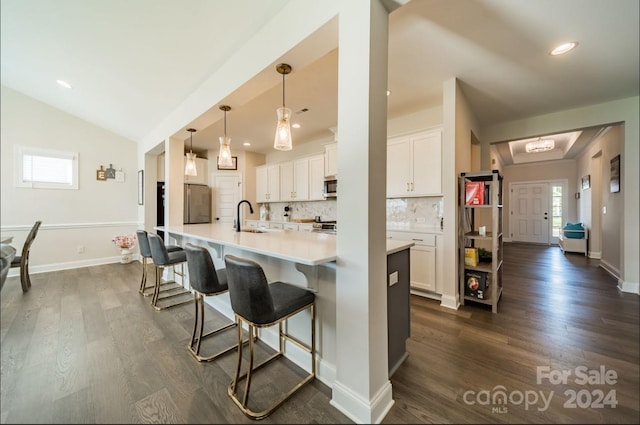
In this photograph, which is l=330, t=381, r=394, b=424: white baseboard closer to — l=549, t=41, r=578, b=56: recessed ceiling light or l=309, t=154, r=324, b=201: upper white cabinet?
l=549, t=41, r=578, b=56: recessed ceiling light

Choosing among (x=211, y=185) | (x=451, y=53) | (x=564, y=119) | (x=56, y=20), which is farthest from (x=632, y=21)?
(x=211, y=185)

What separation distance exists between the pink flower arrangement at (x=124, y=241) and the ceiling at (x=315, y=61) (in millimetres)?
2457

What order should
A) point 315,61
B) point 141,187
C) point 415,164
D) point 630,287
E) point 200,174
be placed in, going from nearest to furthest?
point 315,61 → point 630,287 → point 415,164 → point 141,187 → point 200,174

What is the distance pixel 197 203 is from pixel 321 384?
191 inches

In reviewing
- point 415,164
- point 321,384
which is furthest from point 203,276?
point 415,164

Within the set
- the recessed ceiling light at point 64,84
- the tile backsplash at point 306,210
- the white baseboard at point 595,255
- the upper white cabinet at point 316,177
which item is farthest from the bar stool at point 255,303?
the white baseboard at point 595,255

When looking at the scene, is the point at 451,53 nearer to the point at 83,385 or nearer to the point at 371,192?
the point at 371,192

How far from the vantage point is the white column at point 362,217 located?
130 cm

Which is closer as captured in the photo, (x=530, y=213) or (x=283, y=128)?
(x=283, y=128)

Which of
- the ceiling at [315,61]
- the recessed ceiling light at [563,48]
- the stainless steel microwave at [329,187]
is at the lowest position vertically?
the stainless steel microwave at [329,187]

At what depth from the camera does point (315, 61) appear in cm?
Answer: 231

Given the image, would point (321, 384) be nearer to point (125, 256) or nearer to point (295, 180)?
point (295, 180)

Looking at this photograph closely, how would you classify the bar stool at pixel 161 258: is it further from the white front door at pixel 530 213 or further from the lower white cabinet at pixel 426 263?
the white front door at pixel 530 213

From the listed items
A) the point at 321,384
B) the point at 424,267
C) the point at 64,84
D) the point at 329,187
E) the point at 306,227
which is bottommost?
the point at 321,384
